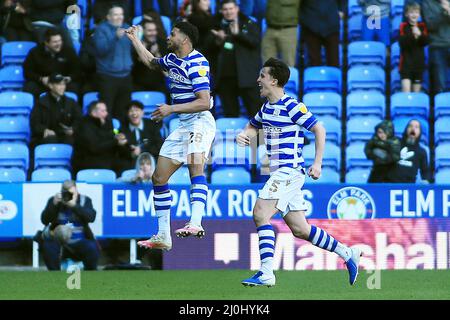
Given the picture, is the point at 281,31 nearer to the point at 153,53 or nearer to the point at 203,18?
the point at 203,18

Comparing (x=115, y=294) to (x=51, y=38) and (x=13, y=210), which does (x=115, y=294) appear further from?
(x=51, y=38)

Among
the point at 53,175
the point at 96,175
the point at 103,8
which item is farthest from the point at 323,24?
the point at 53,175

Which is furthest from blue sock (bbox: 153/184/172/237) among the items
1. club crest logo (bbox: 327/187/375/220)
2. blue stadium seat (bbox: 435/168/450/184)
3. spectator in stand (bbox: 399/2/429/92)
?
spectator in stand (bbox: 399/2/429/92)

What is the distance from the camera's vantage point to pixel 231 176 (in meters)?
16.5

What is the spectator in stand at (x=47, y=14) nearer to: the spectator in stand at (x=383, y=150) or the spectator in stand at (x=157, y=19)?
the spectator in stand at (x=157, y=19)

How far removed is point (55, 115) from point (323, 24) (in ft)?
13.0

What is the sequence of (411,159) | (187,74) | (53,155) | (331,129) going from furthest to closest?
(331,129) → (53,155) → (411,159) → (187,74)

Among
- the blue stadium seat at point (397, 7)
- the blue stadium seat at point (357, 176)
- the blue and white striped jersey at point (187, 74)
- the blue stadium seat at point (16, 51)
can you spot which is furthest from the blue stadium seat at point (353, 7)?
the blue and white striped jersey at point (187, 74)

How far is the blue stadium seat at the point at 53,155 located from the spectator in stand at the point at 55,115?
0.13 meters

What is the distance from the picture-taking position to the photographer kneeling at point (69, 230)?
15.0 m

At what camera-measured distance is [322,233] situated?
11.5 metres

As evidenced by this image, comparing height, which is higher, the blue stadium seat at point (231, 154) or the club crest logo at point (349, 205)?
the blue stadium seat at point (231, 154)

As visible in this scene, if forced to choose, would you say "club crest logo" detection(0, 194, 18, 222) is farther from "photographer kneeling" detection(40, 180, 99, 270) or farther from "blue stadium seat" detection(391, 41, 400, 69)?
"blue stadium seat" detection(391, 41, 400, 69)

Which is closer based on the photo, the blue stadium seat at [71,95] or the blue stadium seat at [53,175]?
the blue stadium seat at [53,175]
